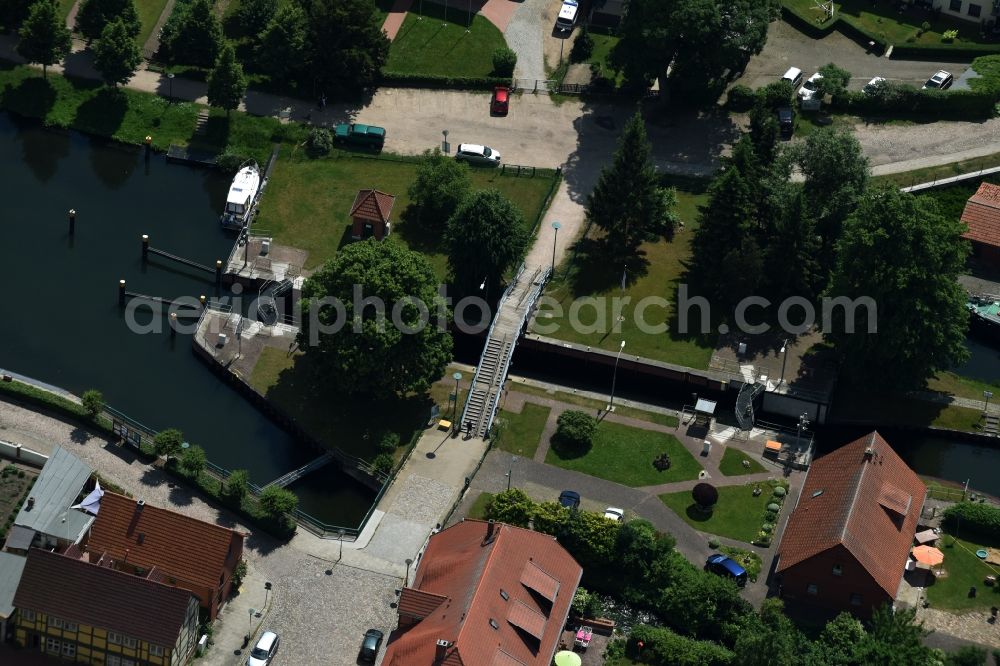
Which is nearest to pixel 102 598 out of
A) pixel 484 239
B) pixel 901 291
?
pixel 484 239

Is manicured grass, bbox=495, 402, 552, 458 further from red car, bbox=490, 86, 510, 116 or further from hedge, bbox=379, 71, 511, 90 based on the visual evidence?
hedge, bbox=379, 71, 511, 90

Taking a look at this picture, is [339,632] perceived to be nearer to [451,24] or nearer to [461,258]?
[461,258]

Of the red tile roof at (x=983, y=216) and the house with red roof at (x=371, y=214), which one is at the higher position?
the red tile roof at (x=983, y=216)

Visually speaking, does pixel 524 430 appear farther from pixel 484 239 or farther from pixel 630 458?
pixel 484 239

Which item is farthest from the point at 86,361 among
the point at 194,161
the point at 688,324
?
the point at 688,324

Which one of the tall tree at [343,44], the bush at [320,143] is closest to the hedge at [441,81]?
the tall tree at [343,44]

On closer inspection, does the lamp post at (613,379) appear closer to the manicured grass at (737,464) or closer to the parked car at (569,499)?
the manicured grass at (737,464)
